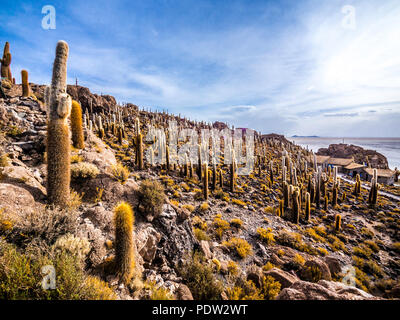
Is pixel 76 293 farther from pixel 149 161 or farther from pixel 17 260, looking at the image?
Answer: pixel 149 161

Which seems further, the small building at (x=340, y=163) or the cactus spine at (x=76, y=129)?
the small building at (x=340, y=163)

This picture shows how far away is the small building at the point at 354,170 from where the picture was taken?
36.4 m

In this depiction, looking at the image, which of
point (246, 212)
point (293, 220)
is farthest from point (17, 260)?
point (293, 220)

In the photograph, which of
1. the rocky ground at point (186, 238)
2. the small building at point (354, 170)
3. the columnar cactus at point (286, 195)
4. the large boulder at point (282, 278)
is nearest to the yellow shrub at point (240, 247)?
the rocky ground at point (186, 238)

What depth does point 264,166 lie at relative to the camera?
→ 91.6 ft

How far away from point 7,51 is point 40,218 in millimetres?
24484

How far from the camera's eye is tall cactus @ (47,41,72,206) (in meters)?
4.41

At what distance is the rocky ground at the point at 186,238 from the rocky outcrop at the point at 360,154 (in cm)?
4273

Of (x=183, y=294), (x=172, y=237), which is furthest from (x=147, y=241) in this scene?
(x=183, y=294)

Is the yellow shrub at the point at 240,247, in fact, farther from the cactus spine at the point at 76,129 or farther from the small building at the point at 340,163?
the small building at the point at 340,163

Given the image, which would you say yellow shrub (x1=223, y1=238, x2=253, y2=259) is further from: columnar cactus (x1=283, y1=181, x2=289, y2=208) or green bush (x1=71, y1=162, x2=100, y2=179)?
columnar cactus (x1=283, y1=181, x2=289, y2=208)

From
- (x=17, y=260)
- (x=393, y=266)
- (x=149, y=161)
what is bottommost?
(x=393, y=266)

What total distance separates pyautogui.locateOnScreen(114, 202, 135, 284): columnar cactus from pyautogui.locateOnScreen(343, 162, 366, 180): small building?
162 ft
